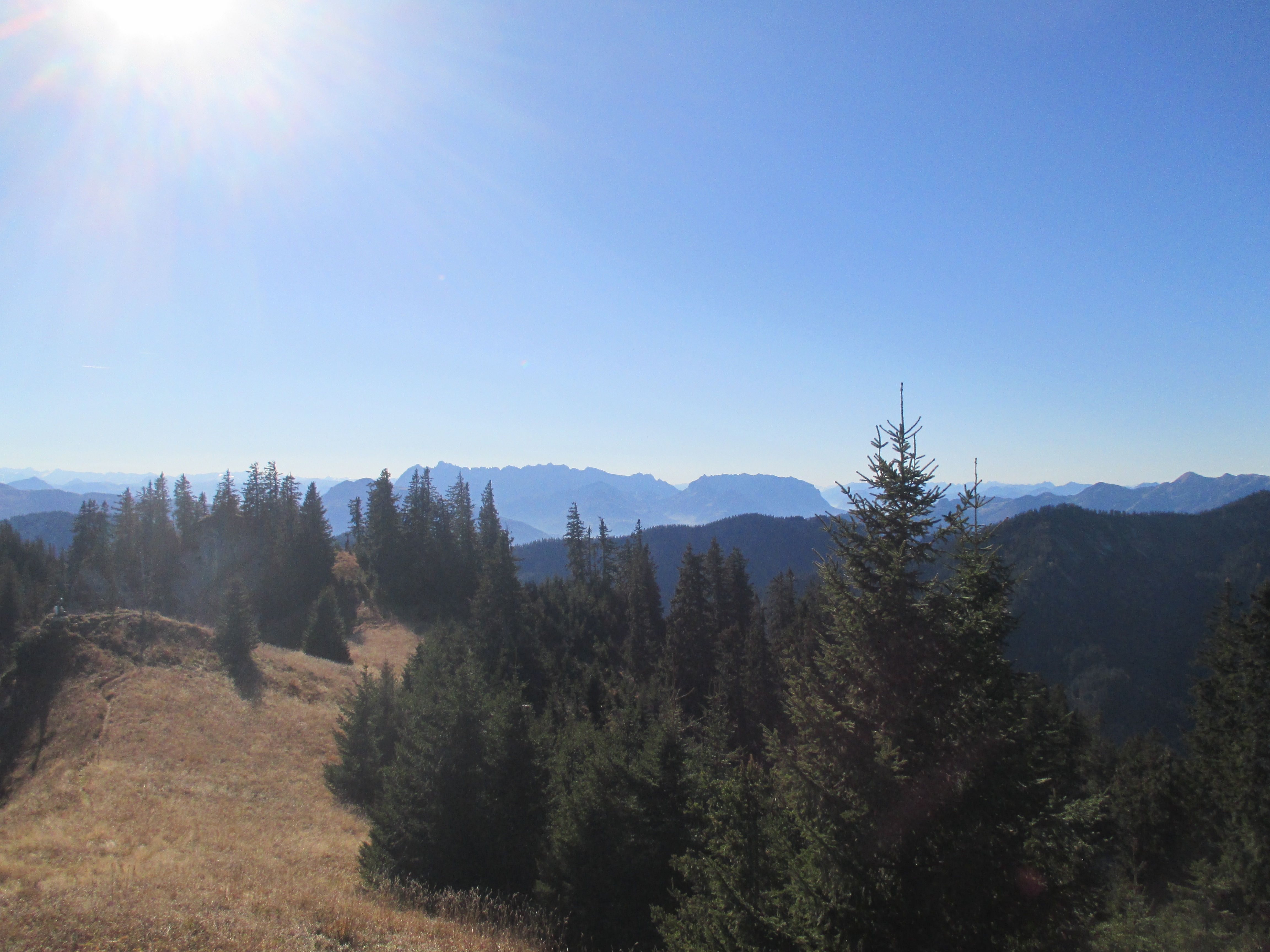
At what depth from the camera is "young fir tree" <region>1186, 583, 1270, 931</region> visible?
19.7 meters

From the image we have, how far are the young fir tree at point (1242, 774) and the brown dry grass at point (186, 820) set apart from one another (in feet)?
80.0

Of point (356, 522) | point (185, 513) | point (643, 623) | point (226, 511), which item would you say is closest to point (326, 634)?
point (643, 623)

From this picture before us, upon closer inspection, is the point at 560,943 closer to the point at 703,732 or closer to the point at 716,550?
the point at 703,732

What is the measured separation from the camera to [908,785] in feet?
28.9

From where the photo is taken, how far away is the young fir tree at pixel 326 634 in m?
51.2

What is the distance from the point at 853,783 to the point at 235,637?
41.5 m

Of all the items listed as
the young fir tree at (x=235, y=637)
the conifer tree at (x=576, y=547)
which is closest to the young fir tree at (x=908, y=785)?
the young fir tree at (x=235, y=637)

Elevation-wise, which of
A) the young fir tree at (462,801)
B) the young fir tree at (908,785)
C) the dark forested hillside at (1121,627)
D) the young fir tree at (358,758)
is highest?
the young fir tree at (908,785)

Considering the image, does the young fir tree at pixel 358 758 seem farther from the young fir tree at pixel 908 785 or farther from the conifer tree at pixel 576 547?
the conifer tree at pixel 576 547

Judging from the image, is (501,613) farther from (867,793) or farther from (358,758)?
(867,793)

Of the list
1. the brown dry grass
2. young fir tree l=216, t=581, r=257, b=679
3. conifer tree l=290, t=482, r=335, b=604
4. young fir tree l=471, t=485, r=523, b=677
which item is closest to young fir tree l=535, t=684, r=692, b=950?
the brown dry grass

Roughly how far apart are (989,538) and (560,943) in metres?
12.1

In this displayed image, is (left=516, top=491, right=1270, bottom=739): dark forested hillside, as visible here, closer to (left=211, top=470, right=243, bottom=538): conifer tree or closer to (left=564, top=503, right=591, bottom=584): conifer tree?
(left=564, top=503, right=591, bottom=584): conifer tree

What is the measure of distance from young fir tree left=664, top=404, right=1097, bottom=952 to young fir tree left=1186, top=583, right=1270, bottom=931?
1644 centimetres
